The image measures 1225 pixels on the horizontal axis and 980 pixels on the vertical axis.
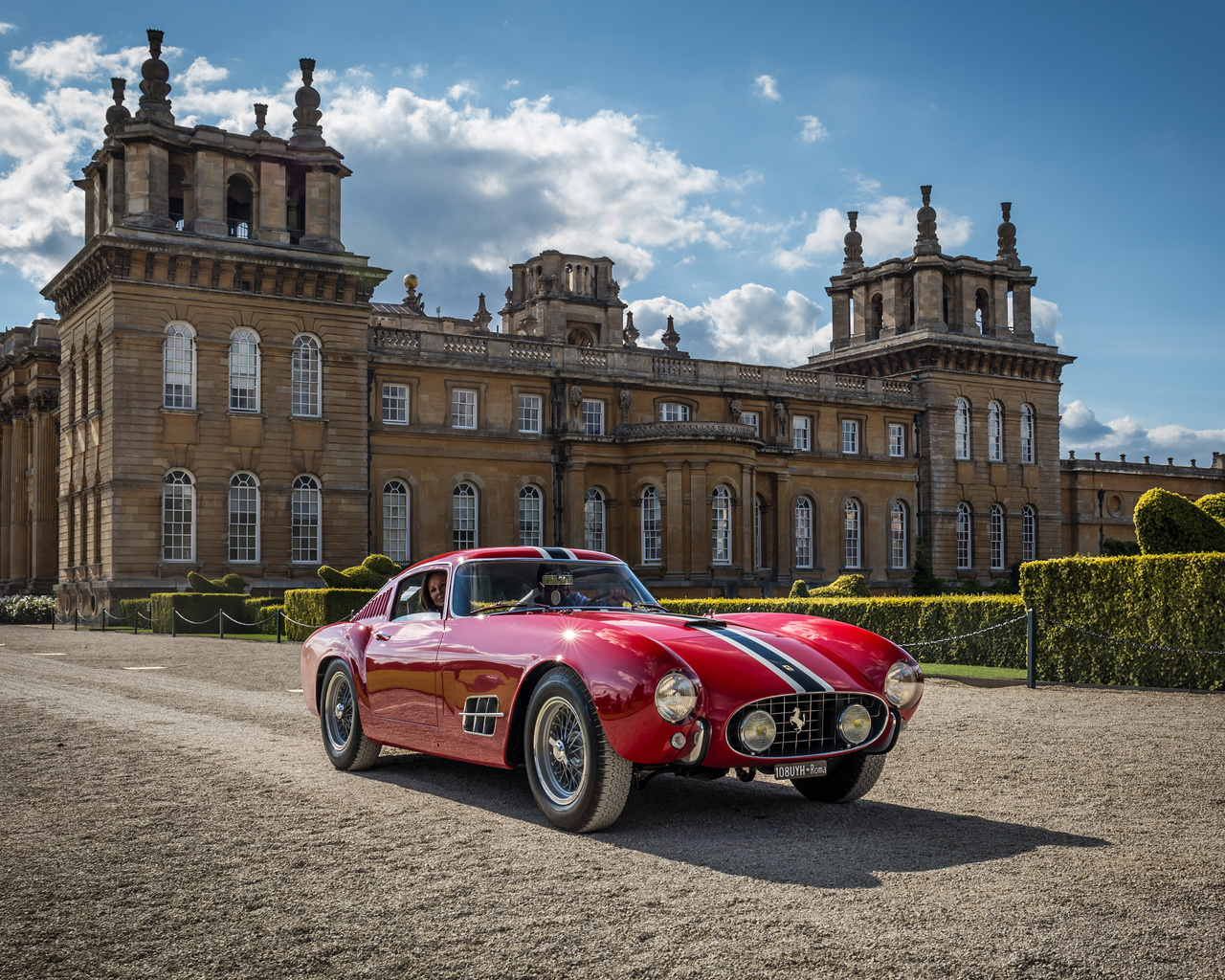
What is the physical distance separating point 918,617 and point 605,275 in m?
43.6

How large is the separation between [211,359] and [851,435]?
2473cm

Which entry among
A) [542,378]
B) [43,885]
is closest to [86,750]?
[43,885]

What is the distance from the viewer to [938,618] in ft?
58.3

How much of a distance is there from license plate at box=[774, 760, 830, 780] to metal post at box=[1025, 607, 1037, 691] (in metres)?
8.75

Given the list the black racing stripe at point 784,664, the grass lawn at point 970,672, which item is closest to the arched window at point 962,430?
the grass lawn at point 970,672

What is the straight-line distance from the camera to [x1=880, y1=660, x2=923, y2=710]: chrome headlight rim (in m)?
6.71

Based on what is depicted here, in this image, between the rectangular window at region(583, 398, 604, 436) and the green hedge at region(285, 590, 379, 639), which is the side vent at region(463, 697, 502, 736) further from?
the rectangular window at region(583, 398, 604, 436)

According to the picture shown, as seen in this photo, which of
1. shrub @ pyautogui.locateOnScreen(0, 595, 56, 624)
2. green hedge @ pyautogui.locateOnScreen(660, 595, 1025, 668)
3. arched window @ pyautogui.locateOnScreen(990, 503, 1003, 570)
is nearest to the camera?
green hedge @ pyautogui.locateOnScreen(660, 595, 1025, 668)

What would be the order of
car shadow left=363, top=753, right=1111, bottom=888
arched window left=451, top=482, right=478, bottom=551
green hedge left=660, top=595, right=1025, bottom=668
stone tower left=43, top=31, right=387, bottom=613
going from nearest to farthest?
car shadow left=363, top=753, right=1111, bottom=888
green hedge left=660, top=595, right=1025, bottom=668
stone tower left=43, top=31, right=387, bottom=613
arched window left=451, top=482, right=478, bottom=551

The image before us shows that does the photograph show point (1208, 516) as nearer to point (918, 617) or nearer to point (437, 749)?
point (918, 617)

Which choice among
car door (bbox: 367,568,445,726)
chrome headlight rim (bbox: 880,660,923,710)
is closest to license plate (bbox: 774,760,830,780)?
chrome headlight rim (bbox: 880,660,923,710)

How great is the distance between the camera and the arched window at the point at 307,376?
113ft

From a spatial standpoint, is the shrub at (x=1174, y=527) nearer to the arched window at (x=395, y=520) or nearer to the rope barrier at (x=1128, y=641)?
the rope barrier at (x=1128, y=641)

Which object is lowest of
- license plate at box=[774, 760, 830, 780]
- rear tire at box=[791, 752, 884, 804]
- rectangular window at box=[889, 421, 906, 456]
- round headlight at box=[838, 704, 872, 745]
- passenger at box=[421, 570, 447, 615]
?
rear tire at box=[791, 752, 884, 804]
